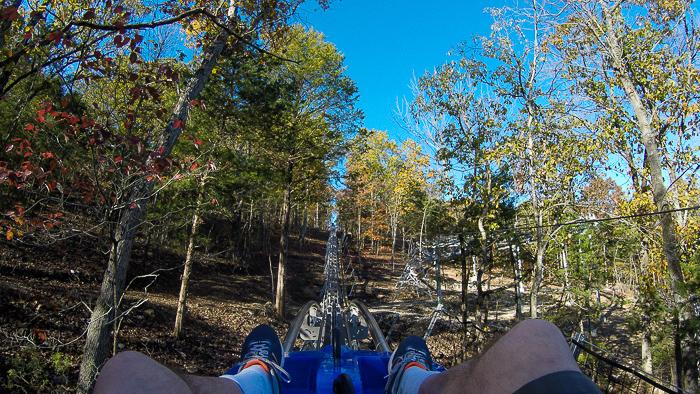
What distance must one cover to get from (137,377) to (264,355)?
29.4 inches

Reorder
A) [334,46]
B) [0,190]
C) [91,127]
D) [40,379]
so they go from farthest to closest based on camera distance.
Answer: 1. [334,46]
2. [0,190]
3. [40,379]
4. [91,127]

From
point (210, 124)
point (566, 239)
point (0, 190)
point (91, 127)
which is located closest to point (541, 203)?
point (566, 239)

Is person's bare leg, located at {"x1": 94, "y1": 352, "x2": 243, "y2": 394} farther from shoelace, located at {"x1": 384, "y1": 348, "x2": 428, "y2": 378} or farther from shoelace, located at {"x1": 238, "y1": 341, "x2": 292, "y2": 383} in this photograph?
shoelace, located at {"x1": 384, "y1": 348, "x2": 428, "y2": 378}

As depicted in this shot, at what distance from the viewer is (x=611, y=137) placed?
764cm

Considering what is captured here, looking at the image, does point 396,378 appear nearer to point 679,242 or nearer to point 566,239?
point 679,242

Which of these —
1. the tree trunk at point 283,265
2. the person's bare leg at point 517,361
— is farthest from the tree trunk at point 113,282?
the tree trunk at point 283,265

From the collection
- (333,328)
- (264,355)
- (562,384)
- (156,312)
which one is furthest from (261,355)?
(156,312)

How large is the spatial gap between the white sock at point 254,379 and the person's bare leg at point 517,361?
0.68m

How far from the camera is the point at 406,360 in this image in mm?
1765

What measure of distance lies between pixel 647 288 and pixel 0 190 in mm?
11961

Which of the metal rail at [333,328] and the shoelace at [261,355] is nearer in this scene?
the shoelace at [261,355]

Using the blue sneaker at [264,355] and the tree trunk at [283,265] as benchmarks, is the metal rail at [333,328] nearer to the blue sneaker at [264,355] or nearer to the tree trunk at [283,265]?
the blue sneaker at [264,355]

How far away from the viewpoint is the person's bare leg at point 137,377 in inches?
37.5

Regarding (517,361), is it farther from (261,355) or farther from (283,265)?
(283,265)
